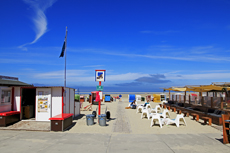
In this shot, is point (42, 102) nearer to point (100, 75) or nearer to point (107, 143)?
point (100, 75)

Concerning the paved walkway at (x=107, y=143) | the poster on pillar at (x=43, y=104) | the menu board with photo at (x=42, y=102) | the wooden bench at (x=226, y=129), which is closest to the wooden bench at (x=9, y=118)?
the poster on pillar at (x=43, y=104)

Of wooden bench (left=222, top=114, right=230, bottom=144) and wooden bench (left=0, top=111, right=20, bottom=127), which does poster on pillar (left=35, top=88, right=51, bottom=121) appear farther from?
wooden bench (left=222, top=114, right=230, bottom=144)

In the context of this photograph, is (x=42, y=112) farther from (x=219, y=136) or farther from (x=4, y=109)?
(x=219, y=136)

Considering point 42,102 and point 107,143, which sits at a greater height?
point 42,102

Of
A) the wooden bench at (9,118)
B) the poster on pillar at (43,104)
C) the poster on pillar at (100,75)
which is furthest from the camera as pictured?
the poster on pillar at (100,75)

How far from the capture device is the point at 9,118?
12125 mm

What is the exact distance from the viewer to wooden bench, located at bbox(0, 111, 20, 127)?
11703 mm

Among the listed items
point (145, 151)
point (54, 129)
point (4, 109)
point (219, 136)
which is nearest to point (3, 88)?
point (4, 109)

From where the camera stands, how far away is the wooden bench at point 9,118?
461 inches

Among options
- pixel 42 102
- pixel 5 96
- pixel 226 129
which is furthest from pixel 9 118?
pixel 226 129

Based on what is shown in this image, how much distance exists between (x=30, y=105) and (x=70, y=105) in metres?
2.84

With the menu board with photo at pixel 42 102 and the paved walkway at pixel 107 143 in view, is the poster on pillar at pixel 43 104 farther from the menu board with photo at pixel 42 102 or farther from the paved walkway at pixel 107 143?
the paved walkway at pixel 107 143

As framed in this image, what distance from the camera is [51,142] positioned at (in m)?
8.50

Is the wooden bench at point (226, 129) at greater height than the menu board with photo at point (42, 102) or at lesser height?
lesser
